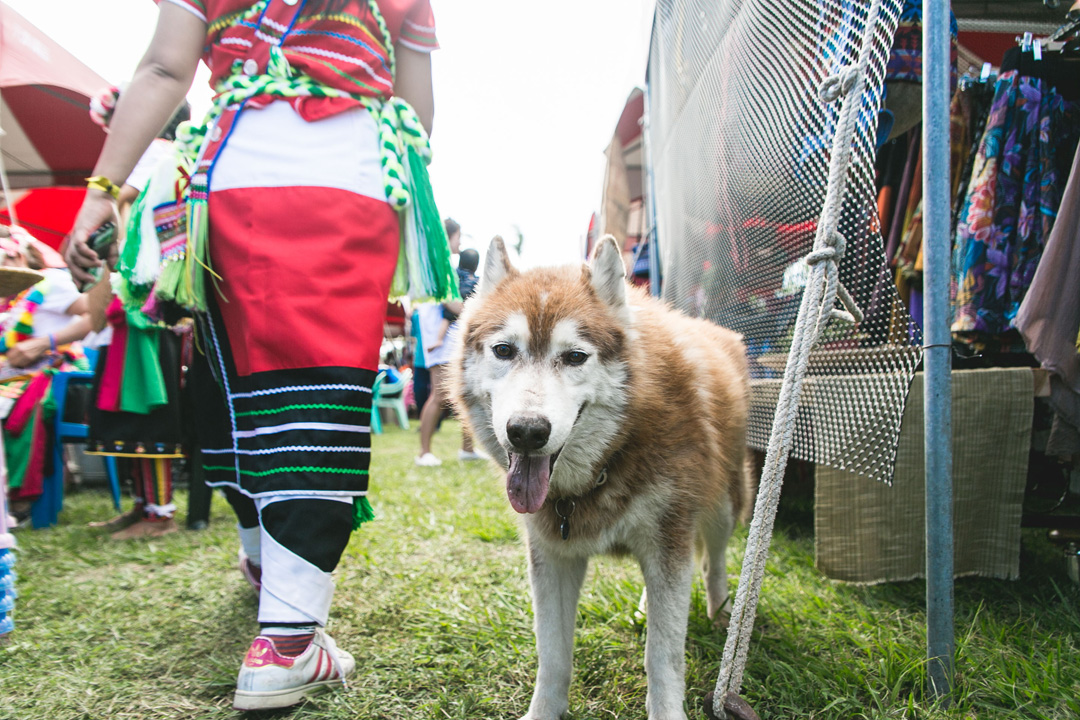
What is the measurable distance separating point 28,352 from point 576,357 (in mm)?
4155

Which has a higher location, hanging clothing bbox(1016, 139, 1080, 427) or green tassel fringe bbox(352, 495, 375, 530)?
hanging clothing bbox(1016, 139, 1080, 427)

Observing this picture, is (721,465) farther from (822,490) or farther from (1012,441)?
(1012,441)

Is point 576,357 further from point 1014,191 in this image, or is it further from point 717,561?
point 1014,191

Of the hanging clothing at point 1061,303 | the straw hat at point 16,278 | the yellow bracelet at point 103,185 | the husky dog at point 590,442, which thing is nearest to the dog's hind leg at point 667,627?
the husky dog at point 590,442

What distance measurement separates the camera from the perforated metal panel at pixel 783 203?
61.5 inches

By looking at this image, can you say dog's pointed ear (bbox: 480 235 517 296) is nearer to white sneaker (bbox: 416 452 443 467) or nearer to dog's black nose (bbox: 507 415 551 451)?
dog's black nose (bbox: 507 415 551 451)

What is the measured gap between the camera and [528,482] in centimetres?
149

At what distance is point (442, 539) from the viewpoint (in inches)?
135

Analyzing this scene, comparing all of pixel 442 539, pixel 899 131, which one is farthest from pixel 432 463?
pixel 899 131

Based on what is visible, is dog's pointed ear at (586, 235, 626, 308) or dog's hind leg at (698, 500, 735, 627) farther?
dog's hind leg at (698, 500, 735, 627)

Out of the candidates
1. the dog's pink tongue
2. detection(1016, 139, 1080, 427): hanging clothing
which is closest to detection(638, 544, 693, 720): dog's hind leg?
the dog's pink tongue

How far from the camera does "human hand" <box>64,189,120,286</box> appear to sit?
1.66 meters

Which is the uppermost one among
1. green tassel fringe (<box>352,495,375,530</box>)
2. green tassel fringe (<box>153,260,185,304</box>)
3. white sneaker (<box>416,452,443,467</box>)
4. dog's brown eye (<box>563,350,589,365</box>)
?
green tassel fringe (<box>153,260,185,304</box>)

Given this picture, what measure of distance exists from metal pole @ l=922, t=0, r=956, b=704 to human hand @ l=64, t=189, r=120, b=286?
89.8 inches
